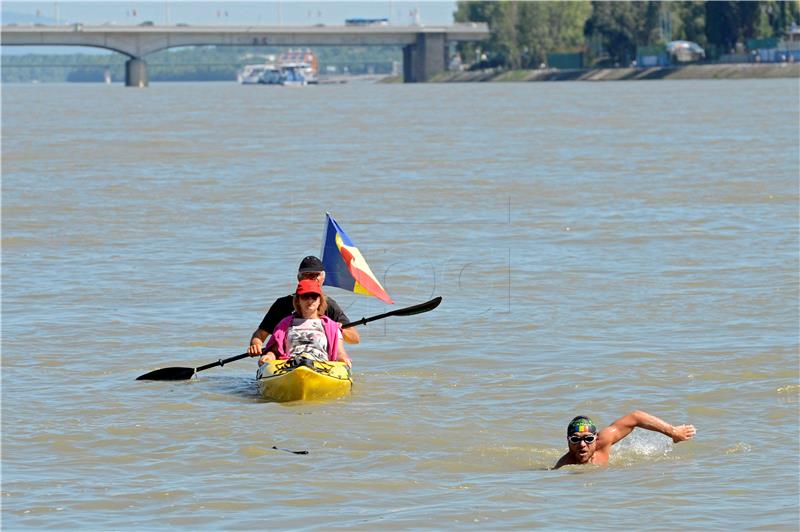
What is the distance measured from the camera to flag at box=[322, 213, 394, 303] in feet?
50.1

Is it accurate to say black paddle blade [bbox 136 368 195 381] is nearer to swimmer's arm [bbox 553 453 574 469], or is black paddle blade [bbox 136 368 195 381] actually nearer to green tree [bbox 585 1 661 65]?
swimmer's arm [bbox 553 453 574 469]

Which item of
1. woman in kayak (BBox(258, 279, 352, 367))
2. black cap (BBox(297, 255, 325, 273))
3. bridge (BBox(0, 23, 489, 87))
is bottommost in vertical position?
woman in kayak (BBox(258, 279, 352, 367))

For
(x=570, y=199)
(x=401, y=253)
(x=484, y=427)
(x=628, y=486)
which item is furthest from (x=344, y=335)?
(x=570, y=199)

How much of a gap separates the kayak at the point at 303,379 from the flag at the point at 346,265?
5.83 ft

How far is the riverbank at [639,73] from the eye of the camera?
456 feet

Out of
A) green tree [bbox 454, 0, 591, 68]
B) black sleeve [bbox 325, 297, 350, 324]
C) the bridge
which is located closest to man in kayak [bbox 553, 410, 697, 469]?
black sleeve [bbox 325, 297, 350, 324]

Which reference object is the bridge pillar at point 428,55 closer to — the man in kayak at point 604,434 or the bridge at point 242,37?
the bridge at point 242,37

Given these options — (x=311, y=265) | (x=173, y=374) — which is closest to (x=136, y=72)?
(x=173, y=374)

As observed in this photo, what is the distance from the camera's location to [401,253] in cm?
2328

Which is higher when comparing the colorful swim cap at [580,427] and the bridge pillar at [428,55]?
the bridge pillar at [428,55]

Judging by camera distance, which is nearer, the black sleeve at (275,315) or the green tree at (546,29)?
the black sleeve at (275,315)

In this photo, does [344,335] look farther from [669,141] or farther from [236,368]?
[669,141]

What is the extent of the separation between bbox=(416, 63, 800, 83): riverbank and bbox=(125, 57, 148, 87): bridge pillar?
32.6 meters

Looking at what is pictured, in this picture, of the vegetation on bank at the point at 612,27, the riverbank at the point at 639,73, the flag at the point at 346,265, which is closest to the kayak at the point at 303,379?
the flag at the point at 346,265
